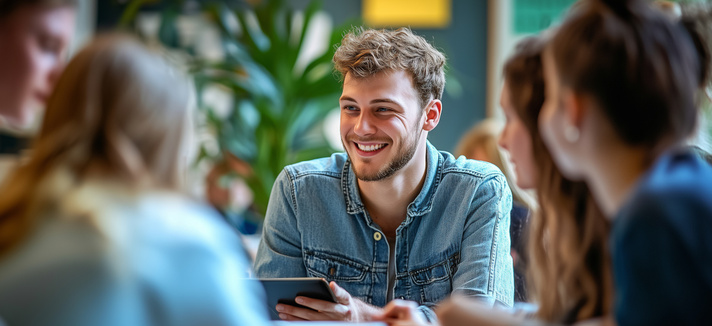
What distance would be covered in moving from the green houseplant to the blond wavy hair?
1150mm

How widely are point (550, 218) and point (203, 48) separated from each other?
3124 mm

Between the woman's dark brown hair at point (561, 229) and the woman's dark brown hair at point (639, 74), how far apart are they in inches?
7.6

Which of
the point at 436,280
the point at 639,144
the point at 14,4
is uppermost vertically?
the point at 14,4

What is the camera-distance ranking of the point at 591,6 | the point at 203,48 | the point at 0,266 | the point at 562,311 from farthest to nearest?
the point at 203,48 → the point at 562,311 → the point at 591,6 → the point at 0,266

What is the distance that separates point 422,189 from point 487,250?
11.0 inches

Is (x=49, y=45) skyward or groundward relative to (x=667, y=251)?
skyward

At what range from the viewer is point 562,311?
103 centimetres

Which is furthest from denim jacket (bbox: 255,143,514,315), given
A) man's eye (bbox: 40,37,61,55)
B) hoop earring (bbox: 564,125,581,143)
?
man's eye (bbox: 40,37,61,55)

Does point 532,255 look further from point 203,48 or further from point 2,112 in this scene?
point 203,48

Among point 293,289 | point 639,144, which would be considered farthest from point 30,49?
point 639,144

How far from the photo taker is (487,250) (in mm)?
1583

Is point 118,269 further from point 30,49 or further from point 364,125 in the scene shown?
point 364,125

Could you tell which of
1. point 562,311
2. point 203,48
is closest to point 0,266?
point 562,311

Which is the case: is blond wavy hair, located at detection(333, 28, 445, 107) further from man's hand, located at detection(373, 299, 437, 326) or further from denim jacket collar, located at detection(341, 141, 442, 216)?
man's hand, located at detection(373, 299, 437, 326)
